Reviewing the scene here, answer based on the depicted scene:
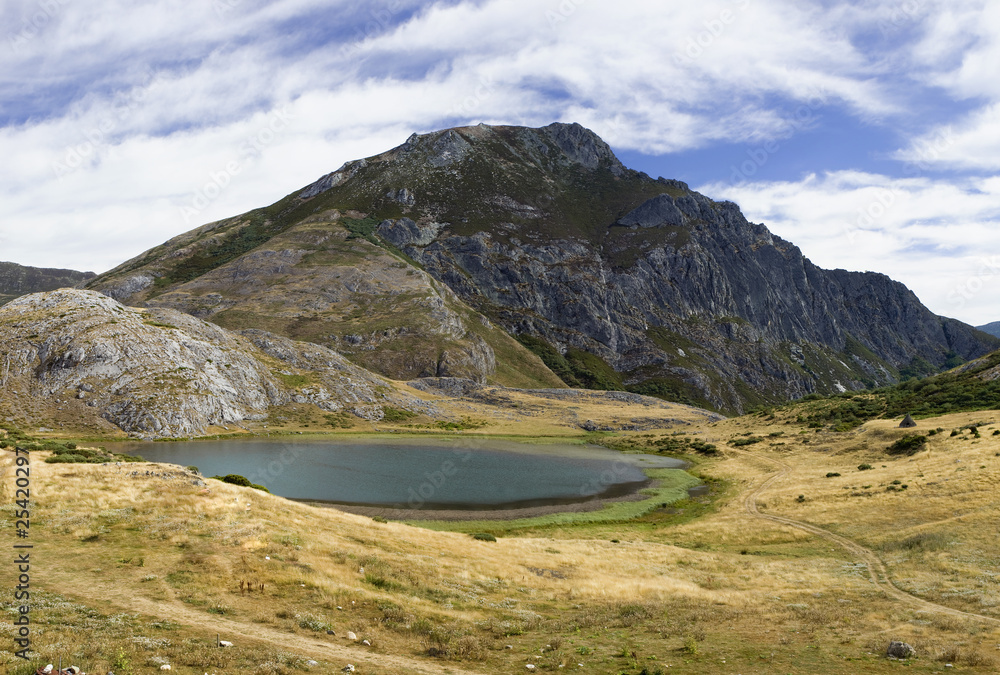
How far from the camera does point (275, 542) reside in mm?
29953

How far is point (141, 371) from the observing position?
113625mm

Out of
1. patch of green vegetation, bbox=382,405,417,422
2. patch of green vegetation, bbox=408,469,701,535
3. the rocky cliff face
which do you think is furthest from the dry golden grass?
patch of green vegetation, bbox=382,405,417,422

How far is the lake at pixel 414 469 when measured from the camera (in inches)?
2596

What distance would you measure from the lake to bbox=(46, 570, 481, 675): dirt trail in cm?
3988

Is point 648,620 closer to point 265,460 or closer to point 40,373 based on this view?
point 265,460

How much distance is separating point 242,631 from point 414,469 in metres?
64.8

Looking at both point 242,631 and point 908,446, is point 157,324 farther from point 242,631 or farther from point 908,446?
point 908,446

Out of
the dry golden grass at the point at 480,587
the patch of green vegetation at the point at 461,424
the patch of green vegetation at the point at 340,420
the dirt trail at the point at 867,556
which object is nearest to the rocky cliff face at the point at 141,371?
the patch of green vegetation at the point at 340,420

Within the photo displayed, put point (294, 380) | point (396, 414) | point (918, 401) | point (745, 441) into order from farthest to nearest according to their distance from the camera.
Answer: point (396, 414) → point (294, 380) → point (745, 441) → point (918, 401)

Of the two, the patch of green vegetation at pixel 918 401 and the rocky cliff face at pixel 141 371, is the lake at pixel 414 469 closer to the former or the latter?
the rocky cliff face at pixel 141 371

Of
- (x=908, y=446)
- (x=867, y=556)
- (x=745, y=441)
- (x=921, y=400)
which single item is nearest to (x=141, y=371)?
(x=867, y=556)

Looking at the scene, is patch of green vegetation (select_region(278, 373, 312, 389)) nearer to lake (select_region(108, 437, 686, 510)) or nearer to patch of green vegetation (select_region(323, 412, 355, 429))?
patch of green vegetation (select_region(323, 412, 355, 429))

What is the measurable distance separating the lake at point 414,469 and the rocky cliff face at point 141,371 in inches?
627

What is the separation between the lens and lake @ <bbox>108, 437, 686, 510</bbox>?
2596 inches
